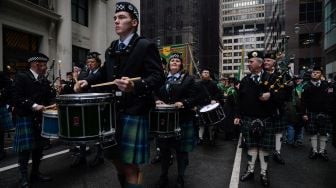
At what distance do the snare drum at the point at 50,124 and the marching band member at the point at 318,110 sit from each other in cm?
548

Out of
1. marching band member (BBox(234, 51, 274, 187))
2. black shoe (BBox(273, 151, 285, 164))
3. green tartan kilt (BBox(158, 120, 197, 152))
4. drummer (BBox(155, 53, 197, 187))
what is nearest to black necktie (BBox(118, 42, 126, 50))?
drummer (BBox(155, 53, 197, 187))

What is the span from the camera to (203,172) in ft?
18.4

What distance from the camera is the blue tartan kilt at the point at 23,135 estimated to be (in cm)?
450

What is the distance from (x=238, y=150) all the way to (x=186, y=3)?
6028 centimetres

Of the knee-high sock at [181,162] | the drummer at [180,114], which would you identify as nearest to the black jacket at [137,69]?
the drummer at [180,114]

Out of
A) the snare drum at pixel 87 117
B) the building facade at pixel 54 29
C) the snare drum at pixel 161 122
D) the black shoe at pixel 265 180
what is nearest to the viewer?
the snare drum at pixel 87 117

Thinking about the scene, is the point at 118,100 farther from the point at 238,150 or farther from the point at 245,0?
the point at 245,0

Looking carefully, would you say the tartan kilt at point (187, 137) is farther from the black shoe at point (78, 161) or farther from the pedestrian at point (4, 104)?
the pedestrian at point (4, 104)

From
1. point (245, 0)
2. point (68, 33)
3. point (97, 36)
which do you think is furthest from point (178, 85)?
point (245, 0)

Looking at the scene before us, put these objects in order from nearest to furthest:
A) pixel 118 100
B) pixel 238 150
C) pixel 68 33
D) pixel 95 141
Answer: pixel 95 141
pixel 118 100
pixel 238 150
pixel 68 33

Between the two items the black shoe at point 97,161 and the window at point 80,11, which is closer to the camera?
the black shoe at point 97,161

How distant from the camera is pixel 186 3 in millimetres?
64688

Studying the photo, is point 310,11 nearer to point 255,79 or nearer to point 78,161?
point 255,79

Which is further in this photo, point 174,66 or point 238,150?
point 238,150
